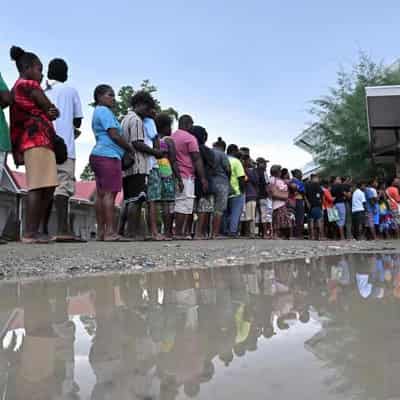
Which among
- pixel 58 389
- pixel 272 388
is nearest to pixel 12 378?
→ pixel 58 389

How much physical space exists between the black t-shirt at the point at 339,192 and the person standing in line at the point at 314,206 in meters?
0.60

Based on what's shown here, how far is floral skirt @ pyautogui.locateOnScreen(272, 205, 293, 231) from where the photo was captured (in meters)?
8.05

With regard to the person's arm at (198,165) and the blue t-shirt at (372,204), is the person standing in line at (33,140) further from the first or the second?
the blue t-shirt at (372,204)

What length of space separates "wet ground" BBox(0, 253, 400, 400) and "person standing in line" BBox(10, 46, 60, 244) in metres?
1.49

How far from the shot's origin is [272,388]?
84 centimetres

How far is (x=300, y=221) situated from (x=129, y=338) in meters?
7.71

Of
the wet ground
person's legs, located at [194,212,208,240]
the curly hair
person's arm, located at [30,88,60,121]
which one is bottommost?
the wet ground

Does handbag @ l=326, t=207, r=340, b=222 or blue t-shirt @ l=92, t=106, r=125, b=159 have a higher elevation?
blue t-shirt @ l=92, t=106, r=125, b=159

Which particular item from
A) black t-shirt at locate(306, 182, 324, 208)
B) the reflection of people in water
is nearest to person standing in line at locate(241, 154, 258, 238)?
black t-shirt at locate(306, 182, 324, 208)

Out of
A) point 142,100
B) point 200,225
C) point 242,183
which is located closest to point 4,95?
point 142,100

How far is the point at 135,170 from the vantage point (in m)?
4.57

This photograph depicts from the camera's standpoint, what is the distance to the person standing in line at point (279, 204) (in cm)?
798

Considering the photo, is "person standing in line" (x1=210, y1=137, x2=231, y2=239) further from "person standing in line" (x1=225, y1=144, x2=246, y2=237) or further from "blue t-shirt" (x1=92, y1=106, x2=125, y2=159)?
"blue t-shirt" (x1=92, y1=106, x2=125, y2=159)

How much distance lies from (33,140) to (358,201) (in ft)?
24.2
